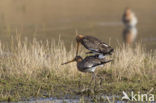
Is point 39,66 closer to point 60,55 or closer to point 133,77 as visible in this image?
point 60,55

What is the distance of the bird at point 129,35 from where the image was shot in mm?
16220

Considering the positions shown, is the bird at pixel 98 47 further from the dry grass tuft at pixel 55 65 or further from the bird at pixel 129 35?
the bird at pixel 129 35

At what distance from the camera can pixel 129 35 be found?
57.8ft

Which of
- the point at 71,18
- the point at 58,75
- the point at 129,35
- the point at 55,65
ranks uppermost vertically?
the point at 55,65

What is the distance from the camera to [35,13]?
22.8 metres

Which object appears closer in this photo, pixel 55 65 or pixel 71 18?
pixel 55 65

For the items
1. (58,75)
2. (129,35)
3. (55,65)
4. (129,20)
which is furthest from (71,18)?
(58,75)

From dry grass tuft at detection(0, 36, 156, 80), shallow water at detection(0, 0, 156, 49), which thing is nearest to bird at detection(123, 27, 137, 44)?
shallow water at detection(0, 0, 156, 49)

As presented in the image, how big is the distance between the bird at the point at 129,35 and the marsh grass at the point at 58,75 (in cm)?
507

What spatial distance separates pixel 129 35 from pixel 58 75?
855 cm

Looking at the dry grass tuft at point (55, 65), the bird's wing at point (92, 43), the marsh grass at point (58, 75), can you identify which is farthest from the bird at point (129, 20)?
the bird's wing at point (92, 43)

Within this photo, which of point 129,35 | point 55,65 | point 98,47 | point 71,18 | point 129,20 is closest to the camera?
point 98,47

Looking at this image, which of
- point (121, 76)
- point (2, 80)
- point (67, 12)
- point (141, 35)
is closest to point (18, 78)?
point (2, 80)

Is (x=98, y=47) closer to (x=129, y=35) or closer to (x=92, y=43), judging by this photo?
(x=92, y=43)
